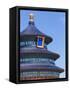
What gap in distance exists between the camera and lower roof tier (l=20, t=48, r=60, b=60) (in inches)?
88.3

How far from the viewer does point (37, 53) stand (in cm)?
229

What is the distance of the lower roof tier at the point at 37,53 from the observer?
224 cm

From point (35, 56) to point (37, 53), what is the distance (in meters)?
0.03

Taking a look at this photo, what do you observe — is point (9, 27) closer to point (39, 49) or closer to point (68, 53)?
point (39, 49)

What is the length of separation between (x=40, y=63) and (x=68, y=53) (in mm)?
238

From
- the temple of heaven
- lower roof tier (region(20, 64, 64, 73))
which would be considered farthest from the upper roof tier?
lower roof tier (region(20, 64, 64, 73))

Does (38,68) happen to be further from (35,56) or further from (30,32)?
(30,32)

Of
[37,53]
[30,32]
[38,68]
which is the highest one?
[30,32]

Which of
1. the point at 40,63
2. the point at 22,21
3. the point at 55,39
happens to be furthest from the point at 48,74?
the point at 22,21

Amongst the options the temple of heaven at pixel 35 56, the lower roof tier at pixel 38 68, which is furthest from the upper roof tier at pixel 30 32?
the lower roof tier at pixel 38 68

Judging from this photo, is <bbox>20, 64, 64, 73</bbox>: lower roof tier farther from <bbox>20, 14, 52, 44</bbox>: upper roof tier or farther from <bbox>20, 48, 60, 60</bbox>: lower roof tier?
<bbox>20, 14, 52, 44</bbox>: upper roof tier

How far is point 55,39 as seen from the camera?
2361 mm

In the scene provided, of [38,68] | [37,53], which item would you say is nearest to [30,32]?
[37,53]
